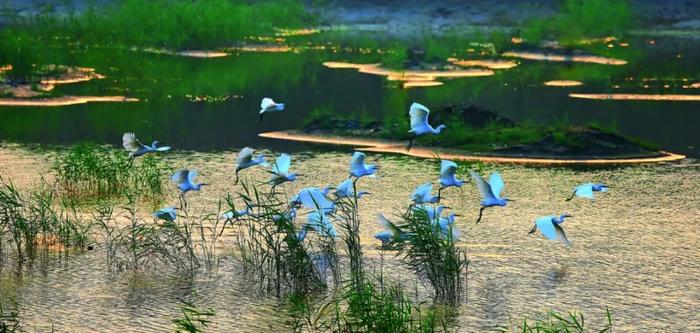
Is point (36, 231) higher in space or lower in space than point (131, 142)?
lower

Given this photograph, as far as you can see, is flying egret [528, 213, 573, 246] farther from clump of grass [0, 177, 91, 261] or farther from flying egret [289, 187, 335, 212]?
clump of grass [0, 177, 91, 261]

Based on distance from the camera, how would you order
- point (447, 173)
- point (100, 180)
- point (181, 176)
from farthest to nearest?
1. point (100, 180)
2. point (181, 176)
3. point (447, 173)

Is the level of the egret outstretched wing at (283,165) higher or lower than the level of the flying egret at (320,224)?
higher

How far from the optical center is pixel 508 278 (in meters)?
16.0

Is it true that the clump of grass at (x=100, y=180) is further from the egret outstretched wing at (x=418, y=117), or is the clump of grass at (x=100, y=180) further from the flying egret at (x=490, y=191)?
the flying egret at (x=490, y=191)

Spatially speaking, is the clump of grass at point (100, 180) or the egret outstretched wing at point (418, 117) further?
the clump of grass at point (100, 180)

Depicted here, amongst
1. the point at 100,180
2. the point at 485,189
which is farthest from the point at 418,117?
the point at 100,180

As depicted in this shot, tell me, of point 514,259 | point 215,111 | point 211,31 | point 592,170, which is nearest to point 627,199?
point 592,170

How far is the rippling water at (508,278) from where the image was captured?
14250 millimetres

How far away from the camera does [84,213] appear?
65.0 ft

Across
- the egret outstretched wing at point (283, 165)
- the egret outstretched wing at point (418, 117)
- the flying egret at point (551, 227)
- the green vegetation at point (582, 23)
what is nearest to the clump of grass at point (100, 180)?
the egret outstretched wing at point (283, 165)

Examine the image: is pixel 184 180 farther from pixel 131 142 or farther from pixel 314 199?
pixel 314 199

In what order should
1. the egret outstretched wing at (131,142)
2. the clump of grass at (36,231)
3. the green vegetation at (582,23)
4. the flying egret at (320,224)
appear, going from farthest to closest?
1. the green vegetation at (582,23)
2. the egret outstretched wing at (131,142)
3. the clump of grass at (36,231)
4. the flying egret at (320,224)

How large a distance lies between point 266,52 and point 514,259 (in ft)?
142
